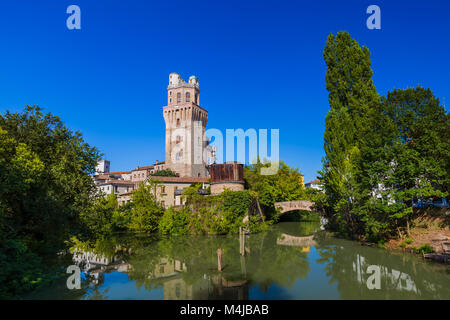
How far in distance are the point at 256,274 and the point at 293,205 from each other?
2660 centimetres

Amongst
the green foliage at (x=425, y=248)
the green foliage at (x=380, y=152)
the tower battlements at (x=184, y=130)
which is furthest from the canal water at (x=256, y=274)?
the tower battlements at (x=184, y=130)

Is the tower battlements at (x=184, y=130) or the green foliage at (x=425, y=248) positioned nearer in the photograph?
the green foliage at (x=425, y=248)

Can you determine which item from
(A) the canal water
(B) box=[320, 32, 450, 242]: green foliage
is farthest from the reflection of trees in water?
(B) box=[320, 32, 450, 242]: green foliage

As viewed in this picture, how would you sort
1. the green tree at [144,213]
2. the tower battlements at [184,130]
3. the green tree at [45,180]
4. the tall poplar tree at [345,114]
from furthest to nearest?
the tower battlements at [184,130] < the green tree at [144,213] < the tall poplar tree at [345,114] < the green tree at [45,180]

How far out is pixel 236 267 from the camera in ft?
57.9

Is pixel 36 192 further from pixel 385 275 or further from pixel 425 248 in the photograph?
pixel 425 248

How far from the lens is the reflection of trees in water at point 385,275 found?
497 inches

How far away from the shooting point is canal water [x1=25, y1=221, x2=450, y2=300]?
12.8 metres

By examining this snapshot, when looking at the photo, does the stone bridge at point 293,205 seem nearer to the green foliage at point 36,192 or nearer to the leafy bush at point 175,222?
the leafy bush at point 175,222

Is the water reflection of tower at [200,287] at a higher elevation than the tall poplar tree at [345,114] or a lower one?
lower

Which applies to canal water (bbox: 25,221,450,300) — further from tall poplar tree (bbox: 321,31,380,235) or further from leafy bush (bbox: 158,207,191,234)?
leafy bush (bbox: 158,207,191,234)

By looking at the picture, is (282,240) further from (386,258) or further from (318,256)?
(386,258)

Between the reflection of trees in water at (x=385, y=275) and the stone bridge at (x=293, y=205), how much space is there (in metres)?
17.4
